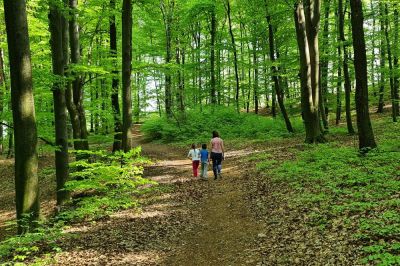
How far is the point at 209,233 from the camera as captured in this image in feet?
28.8

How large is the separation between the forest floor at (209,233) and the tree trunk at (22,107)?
144 cm

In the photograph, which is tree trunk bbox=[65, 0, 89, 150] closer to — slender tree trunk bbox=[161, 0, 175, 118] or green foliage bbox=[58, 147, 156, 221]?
green foliage bbox=[58, 147, 156, 221]

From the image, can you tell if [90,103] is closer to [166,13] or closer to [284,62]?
[284,62]

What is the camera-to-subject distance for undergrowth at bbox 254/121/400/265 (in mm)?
6160

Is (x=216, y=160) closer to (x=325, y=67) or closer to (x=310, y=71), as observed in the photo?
(x=310, y=71)

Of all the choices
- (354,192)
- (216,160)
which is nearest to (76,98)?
(216,160)

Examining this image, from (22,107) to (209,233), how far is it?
5.42m

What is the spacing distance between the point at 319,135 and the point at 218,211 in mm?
9214

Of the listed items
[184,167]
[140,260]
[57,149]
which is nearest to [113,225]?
[140,260]

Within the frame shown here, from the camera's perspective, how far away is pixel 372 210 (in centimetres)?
746

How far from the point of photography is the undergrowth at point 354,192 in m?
6.16

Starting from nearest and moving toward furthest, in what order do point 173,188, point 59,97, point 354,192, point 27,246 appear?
point 27,246 < point 354,192 < point 59,97 < point 173,188

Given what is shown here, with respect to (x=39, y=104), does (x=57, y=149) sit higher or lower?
lower

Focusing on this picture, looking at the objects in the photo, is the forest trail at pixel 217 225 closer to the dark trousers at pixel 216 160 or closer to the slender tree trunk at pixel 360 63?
the dark trousers at pixel 216 160
